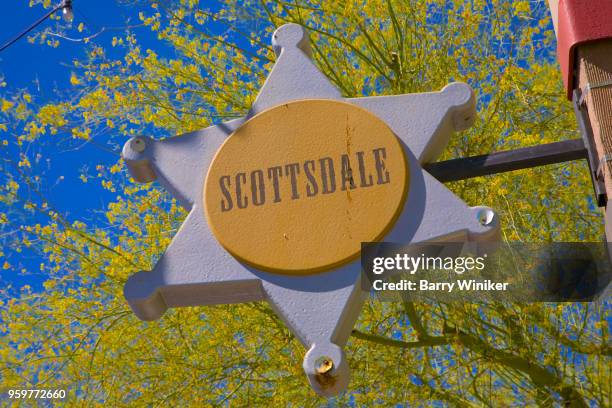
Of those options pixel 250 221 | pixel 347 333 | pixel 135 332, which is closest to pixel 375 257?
pixel 347 333

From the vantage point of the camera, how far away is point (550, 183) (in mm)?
6891

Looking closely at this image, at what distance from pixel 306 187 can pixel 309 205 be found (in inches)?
2.9

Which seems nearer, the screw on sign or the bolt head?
the screw on sign

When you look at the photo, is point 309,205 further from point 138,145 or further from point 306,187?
point 138,145

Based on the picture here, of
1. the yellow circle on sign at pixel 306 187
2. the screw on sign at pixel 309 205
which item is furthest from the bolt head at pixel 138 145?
the yellow circle on sign at pixel 306 187

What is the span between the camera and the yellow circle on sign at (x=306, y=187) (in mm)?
3031

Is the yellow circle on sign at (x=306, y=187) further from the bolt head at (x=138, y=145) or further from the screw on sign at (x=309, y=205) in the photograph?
the bolt head at (x=138, y=145)

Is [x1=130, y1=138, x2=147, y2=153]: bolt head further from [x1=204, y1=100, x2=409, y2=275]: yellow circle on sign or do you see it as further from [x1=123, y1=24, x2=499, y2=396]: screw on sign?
[x1=204, y1=100, x2=409, y2=275]: yellow circle on sign

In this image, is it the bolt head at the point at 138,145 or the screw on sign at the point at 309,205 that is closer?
the screw on sign at the point at 309,205

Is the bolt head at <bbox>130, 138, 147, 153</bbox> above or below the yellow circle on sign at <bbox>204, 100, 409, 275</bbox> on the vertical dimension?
above

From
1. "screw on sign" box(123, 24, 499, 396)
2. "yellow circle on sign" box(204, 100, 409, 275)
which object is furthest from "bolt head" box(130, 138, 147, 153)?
"yellow circle on sign" box(204, 100, 409, 275)

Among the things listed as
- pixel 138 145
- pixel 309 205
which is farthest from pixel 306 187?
→ pixel 138 145

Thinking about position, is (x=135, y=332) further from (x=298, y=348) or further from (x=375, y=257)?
(x=375, y=257)

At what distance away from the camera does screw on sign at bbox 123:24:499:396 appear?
3.00 metres
